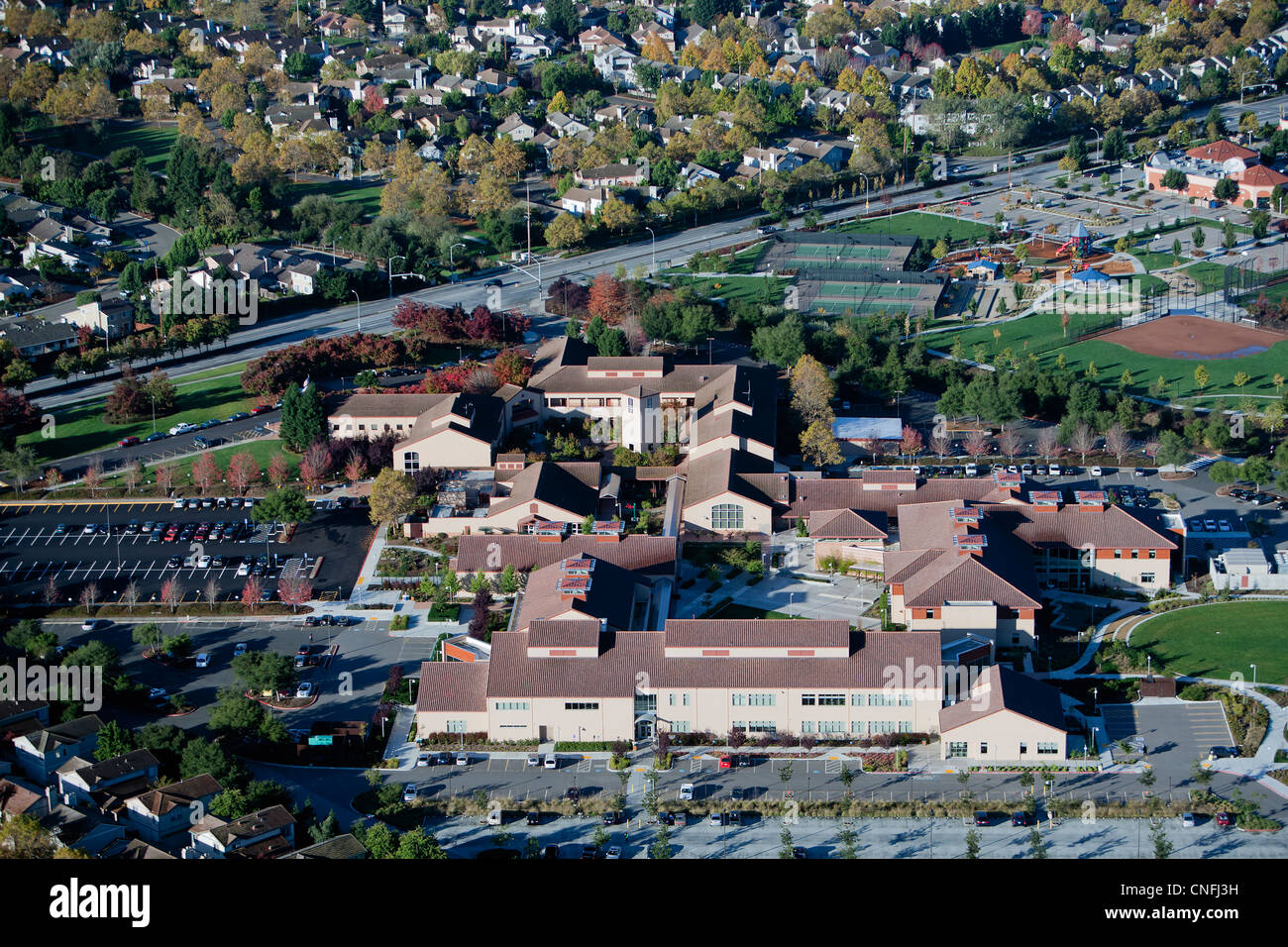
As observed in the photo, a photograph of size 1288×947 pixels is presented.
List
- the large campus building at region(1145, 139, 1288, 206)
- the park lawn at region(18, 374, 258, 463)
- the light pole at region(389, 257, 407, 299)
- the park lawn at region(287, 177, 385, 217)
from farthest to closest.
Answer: the park lawn at region(287, 177, 385, 217) < the large campus building at region(1145, 139, 1288, 206) < the light pole at region(389, 257, 407, 299) < the park lawn at region(18, 374, 258, 463)

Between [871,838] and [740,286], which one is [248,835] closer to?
[871,838]

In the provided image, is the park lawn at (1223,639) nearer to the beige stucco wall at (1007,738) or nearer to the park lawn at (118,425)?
the beige stucco wall at (1007,738)

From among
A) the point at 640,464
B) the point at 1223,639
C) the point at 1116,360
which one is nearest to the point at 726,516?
the point at 640,464

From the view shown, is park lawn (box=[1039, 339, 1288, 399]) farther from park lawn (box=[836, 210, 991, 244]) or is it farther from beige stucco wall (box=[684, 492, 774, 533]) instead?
beige stucco wall (box=[684, 492, 774, 533])

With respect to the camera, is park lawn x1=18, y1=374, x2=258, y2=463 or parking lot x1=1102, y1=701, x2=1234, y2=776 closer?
parking lot x1=1102, y1=701, x2=1234, y2=776

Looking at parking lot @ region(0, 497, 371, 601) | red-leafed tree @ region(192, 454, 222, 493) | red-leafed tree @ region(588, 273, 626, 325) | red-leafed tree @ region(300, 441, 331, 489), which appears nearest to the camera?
parking lot @ region(0, 497, 371, 601)

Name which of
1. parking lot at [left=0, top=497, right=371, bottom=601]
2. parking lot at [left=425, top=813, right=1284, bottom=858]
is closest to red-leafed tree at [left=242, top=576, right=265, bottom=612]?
parking lot at [left=0, top=497, right=371, bottom=601]
